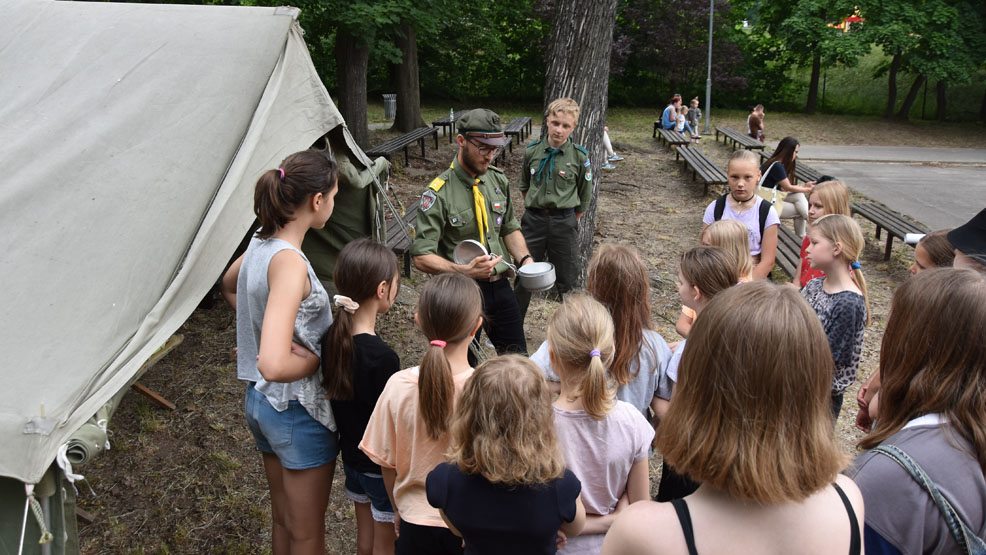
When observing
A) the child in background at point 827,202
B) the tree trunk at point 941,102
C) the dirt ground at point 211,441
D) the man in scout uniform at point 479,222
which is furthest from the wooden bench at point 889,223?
the tree trunk at point 941,102

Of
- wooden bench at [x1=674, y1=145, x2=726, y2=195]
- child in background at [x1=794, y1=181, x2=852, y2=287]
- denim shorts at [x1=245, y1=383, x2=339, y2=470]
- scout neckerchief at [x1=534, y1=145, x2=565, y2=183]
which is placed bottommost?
wooden bench at [x1=674, y1=145, x2=726, y2=195]

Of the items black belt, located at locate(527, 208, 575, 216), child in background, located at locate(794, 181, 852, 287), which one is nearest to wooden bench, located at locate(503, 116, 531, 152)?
black belt, located at locate(527, 208, 575, 216)

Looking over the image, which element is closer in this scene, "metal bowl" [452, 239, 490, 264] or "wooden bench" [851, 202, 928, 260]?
"metal bowl" [452, 239, 490, 264]

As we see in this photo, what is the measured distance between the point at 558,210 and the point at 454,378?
2.79 m

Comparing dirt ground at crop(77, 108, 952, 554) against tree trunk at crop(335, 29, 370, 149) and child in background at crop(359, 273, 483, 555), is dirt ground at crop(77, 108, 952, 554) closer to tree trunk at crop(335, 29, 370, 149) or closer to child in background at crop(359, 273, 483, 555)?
child in background at crop(359, 273, 483, 555)

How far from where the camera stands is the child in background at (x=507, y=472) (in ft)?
5.36

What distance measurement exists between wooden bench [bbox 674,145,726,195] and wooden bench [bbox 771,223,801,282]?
248 cm

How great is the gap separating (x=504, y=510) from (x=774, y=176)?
4796 millimetres

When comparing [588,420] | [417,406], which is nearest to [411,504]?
[417,406]

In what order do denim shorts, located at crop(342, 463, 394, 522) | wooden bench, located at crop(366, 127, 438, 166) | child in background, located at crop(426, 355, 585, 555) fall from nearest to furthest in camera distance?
child in background, located at crop(426, 355, 585, 555) < denim shorts, located at crop(342, 463, 394, 522) < wooden bench, located at crop(366, 127, 438, 166)

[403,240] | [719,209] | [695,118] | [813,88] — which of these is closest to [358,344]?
[719,209]

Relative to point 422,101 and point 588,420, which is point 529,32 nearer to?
point 422,101

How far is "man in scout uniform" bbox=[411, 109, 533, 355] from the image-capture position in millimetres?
3314

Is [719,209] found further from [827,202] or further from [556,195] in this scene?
[556,195]
